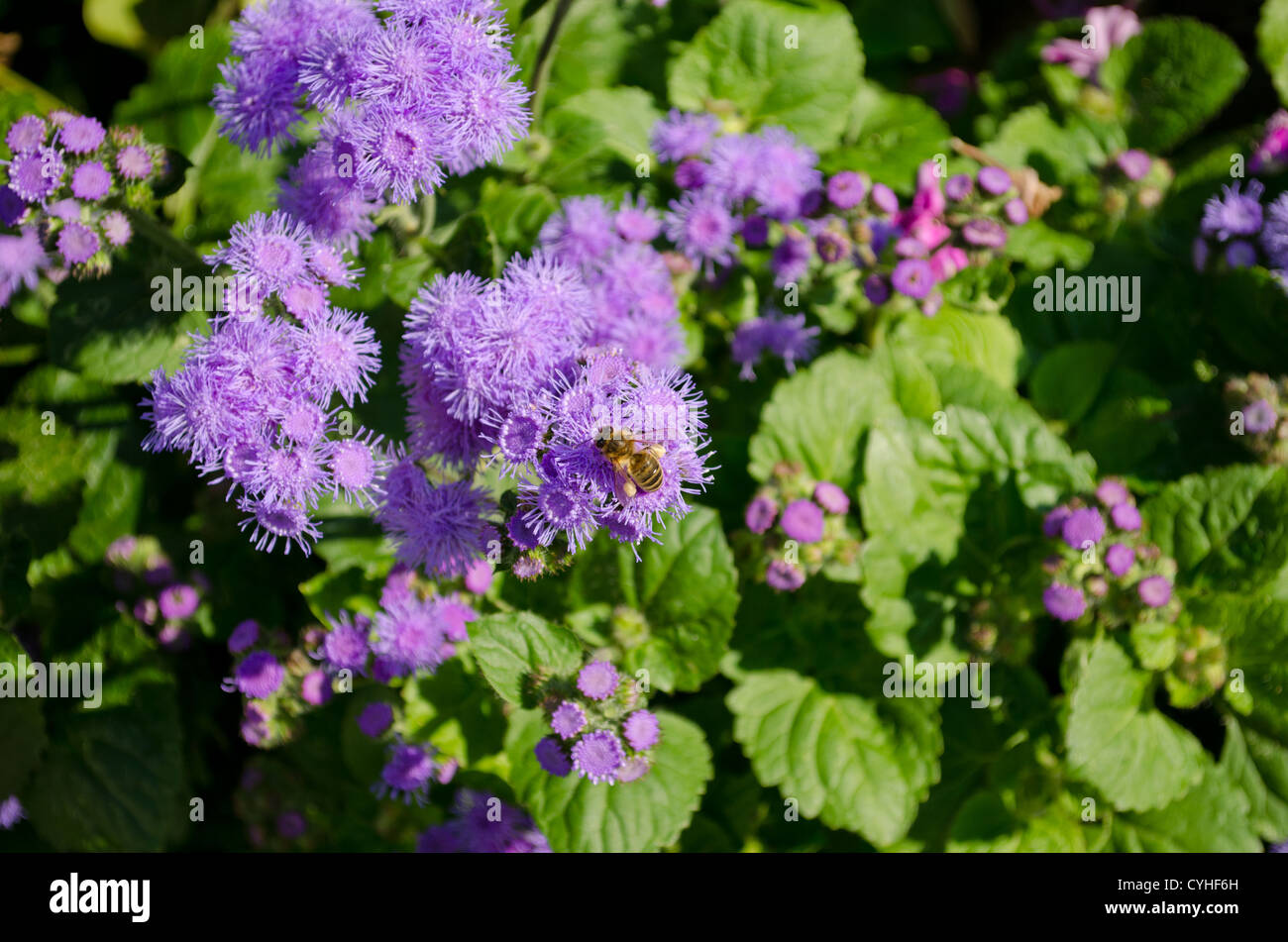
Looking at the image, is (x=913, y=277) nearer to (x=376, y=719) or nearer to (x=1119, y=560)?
(x=1119, y=560)

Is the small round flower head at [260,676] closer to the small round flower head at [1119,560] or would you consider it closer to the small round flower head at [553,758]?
the small round flower head at [553,758]

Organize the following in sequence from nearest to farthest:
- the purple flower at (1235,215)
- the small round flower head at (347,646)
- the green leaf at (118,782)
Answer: the small round flower head at (347,646) → the green leaf at (118,782) → the purple flower at (1235,215)

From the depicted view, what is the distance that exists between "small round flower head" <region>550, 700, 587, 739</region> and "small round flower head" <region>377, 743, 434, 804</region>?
1.95 feet

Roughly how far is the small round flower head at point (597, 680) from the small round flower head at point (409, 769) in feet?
2.14

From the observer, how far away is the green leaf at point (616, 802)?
2590mm

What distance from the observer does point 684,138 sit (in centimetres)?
323

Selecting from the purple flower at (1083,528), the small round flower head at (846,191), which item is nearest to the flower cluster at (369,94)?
the small round flower head at (846,191)

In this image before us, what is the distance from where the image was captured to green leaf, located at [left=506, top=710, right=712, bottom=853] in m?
2.59

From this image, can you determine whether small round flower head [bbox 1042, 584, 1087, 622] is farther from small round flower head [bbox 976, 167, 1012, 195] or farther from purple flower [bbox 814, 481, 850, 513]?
small round flower head [bbox 976, 167, 1012, 195]

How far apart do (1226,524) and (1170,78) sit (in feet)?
6.54

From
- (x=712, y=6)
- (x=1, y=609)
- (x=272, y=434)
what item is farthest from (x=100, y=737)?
(x=712, y=6)

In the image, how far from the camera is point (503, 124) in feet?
7.90

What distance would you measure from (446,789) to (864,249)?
2.28m

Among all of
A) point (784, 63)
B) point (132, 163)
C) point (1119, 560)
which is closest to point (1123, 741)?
point (1119, 560)
